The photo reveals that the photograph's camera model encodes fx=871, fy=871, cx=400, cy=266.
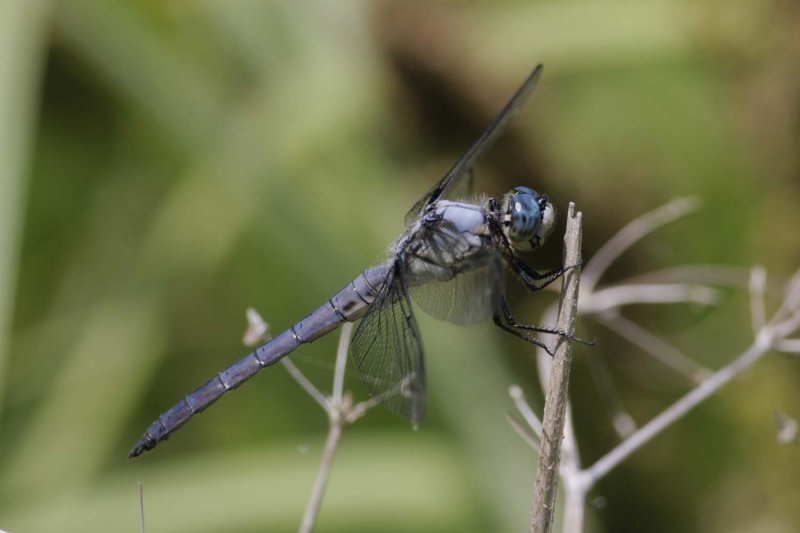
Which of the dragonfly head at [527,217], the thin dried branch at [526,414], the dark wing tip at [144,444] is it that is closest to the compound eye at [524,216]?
the dragonfly head at [527,217]

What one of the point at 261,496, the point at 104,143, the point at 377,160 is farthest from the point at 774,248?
the point at 104,143

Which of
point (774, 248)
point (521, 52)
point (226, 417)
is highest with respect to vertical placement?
point (521, 52)

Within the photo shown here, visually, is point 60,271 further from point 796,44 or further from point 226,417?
point 796,44

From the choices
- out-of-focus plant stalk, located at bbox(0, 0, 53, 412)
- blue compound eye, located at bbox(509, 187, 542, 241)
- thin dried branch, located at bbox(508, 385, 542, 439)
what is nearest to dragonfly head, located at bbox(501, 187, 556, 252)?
blue compound eye, located at bbox(509, 187, 542, 241)

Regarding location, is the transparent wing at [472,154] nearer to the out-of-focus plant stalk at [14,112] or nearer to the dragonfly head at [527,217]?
the dragonfly head at [527,217]

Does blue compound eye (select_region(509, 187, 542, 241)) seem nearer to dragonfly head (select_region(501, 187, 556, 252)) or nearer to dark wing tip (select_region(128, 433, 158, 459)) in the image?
dragonfly head (select_region(501, 187, 556, 252))

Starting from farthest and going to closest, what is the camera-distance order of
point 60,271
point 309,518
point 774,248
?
point 60,271
point 774,248
point 309,518

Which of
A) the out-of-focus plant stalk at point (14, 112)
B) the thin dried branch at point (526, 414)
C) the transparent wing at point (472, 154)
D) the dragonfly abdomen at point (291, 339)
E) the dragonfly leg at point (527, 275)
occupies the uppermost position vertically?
the out-of-focus plant stalk at point (14, 112)
